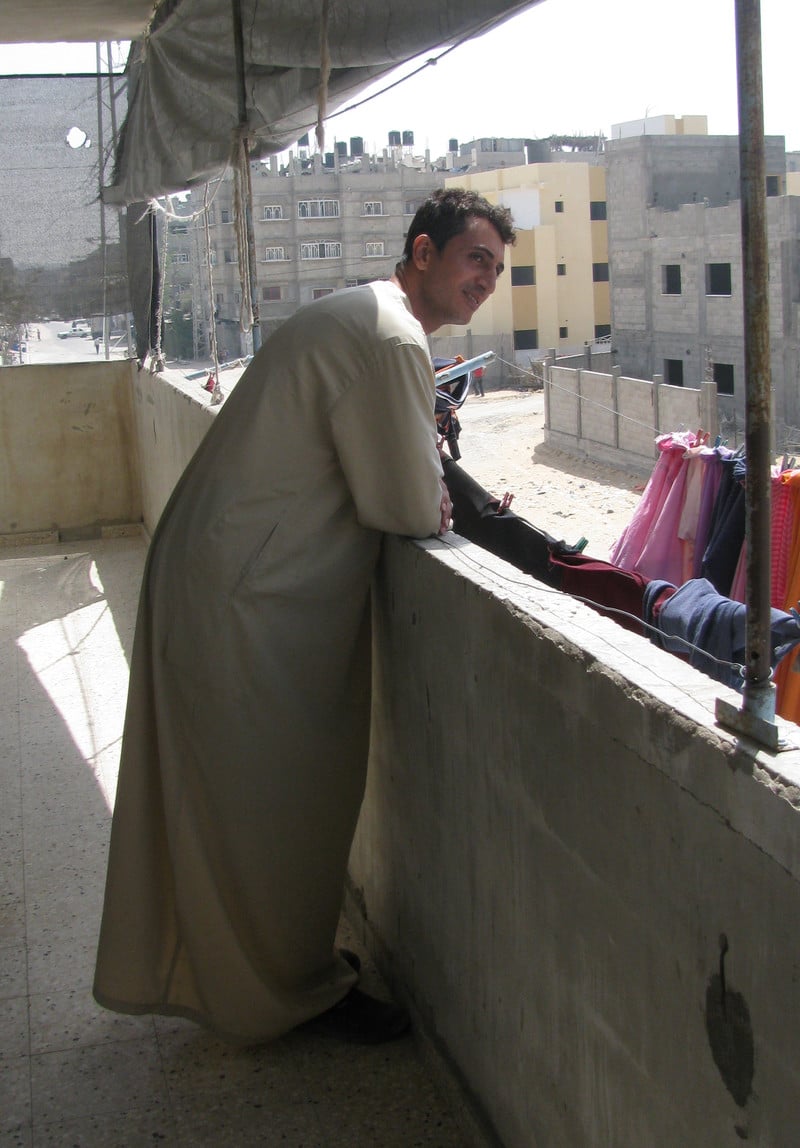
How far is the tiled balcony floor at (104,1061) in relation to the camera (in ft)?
8.09

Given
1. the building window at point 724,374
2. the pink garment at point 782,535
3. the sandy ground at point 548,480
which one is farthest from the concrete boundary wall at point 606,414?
the pink garment at point 782,535

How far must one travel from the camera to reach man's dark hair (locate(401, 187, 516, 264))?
264 centimetres

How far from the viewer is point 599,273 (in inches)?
2188

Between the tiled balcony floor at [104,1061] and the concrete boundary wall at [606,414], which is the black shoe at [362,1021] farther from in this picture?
the concrete boundary wall at [606,414]

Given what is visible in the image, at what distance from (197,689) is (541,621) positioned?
910 millimetres

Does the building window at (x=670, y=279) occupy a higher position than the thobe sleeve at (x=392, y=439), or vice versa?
the building window at (x=670, y=279)

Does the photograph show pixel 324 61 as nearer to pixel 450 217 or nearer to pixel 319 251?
pixel 450 217

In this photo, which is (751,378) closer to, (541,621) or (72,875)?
(541,621)

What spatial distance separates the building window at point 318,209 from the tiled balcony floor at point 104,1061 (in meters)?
41.9

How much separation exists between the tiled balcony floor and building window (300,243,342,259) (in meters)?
42.6

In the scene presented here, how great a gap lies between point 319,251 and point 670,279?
13146mm

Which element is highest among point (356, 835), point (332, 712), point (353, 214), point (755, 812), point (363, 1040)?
point (353, 214)

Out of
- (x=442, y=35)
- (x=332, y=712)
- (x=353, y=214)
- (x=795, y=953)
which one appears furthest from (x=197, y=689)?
(x=353, y=214)

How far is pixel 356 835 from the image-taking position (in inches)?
128
